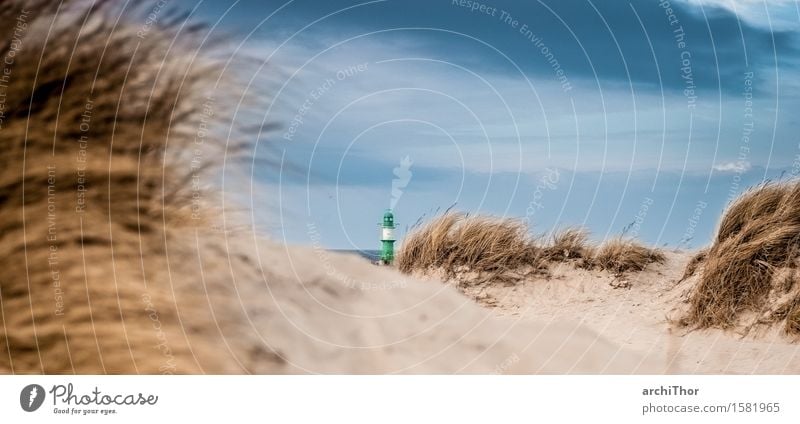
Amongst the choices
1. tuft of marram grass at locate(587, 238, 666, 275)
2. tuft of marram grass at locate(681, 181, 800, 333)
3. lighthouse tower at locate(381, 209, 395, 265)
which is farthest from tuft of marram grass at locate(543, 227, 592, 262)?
lighthouse tower at locate(381, 209, 395, 265)

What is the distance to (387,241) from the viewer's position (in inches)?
271

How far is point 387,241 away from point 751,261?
112 inches

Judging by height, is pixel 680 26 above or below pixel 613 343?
above

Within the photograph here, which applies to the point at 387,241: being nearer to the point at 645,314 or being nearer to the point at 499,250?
the point at 499,250

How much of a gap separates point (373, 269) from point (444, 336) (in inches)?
31.0

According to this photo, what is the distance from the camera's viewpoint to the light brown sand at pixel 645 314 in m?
5.72

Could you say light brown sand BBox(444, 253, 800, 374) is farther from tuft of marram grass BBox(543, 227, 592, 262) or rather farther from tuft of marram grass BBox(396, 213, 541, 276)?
tuft of marram grass BBox(396, 213, 541, 276)

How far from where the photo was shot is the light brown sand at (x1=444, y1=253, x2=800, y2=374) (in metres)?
5.72

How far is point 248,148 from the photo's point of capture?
412 centimetres

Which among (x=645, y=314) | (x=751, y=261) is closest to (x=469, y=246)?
(x=645, y=314)
